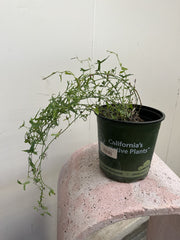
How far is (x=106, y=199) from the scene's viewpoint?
458mm

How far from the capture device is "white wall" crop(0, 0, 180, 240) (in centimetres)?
59

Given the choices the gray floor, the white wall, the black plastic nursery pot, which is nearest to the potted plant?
the black plastic nursery pot

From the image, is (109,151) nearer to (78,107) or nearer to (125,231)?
(78,107)

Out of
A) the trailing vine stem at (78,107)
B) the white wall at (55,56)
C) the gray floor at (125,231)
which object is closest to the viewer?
the trailing vine stem at (78,107)

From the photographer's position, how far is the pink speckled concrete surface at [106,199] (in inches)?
16.5

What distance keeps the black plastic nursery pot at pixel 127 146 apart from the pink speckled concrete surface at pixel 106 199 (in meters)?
0.03

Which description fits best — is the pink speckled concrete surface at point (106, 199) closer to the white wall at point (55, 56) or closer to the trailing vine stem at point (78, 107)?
the trailing vine stem at point (78, 107)

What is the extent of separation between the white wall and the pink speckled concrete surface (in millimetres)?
254

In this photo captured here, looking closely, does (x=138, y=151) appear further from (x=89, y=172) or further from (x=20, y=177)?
(x=20, y=177)

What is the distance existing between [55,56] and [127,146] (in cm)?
40

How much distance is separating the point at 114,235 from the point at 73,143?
523 millimetres

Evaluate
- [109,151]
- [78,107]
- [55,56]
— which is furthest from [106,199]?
[55,56]

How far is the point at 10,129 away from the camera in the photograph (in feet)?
2.13

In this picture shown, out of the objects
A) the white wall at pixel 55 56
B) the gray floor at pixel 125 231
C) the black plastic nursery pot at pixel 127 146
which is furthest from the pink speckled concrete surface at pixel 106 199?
the gray floor at pixel 125 231
